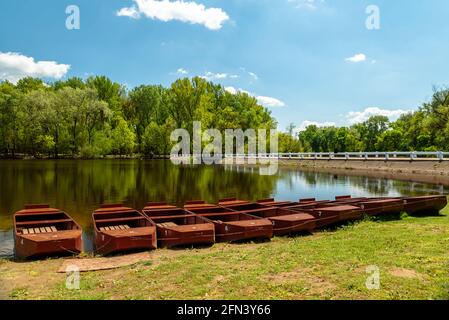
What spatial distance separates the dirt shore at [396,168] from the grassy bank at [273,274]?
29.5 m

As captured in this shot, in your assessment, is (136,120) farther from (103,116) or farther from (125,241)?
(125,241)

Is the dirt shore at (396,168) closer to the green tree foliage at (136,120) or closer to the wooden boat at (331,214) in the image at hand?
the green tree foliage at (136,120)

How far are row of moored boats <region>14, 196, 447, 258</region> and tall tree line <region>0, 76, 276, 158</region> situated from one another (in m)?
65.2

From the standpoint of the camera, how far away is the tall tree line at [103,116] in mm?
77625

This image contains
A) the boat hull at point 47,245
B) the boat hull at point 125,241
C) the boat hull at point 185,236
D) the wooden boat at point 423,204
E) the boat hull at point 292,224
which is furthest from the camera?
the wooden boat at point 423,204

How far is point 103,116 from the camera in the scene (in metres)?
83.1

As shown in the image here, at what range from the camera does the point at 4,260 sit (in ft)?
37.8

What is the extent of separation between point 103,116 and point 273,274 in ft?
267

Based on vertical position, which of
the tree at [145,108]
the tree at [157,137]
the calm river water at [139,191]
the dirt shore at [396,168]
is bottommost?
the calm river water at [139,191]

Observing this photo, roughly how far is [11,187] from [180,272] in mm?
28126

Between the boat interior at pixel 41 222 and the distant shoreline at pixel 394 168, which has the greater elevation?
the distant shoreline at pixel 394 168

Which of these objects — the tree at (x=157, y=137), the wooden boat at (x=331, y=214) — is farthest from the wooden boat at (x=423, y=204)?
the tree at (x=157, y=137)

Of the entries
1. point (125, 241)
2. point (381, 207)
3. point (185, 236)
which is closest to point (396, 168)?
point (381, 207)
